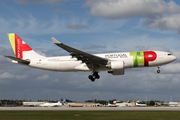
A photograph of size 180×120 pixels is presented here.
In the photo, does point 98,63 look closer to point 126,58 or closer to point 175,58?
point 126,58

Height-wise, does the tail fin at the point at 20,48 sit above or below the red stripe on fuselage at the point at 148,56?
above

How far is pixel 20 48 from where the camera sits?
159 ft

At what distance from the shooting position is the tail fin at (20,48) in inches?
1866

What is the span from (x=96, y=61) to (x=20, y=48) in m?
18.2

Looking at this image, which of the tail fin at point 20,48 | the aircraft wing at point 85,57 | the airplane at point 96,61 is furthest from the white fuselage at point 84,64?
the tail fin at point 20,48

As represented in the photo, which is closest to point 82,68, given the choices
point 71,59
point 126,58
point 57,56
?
point 71,59

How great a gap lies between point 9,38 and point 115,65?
25250 millimetres

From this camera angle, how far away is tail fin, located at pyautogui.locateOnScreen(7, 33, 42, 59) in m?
47.4

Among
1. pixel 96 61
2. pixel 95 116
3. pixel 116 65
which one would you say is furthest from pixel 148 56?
pixel 95 116

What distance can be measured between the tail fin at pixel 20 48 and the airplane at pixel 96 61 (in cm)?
108

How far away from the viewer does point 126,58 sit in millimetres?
39812

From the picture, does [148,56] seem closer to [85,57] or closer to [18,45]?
[85,57]

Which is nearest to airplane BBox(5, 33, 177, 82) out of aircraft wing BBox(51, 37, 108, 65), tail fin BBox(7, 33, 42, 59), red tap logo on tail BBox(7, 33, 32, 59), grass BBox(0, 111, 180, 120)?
aircraft wing BBox(51, 37, 108, 65)

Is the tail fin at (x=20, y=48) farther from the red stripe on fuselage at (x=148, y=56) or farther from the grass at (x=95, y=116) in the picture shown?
the red stripe on fuselage at (x=148, y=56)
